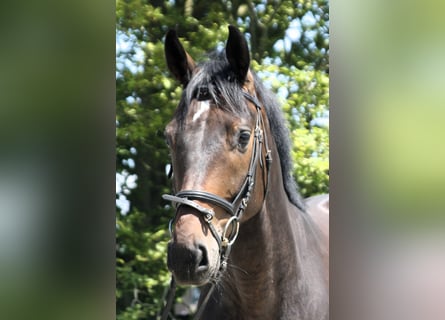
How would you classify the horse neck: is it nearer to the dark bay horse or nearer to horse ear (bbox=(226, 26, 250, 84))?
the dark bay horse

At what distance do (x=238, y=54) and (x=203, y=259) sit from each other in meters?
0.68

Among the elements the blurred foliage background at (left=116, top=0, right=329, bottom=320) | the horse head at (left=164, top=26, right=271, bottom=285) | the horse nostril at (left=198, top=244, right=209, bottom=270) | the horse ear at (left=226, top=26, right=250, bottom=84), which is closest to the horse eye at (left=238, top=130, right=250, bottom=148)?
the horse head at (left=164, top=26, right=271, bottom=285)

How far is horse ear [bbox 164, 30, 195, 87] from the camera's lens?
173 cm

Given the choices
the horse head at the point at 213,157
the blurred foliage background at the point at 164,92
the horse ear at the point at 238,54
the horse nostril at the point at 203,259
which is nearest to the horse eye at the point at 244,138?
the horse head at the point at 213,157

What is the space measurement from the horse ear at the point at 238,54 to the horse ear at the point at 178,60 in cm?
15

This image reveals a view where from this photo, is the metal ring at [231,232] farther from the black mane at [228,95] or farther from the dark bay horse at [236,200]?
the black mane at [228,95]

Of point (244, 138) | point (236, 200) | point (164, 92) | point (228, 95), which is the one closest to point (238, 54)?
point (228, 95)

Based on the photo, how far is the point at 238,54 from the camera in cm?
169

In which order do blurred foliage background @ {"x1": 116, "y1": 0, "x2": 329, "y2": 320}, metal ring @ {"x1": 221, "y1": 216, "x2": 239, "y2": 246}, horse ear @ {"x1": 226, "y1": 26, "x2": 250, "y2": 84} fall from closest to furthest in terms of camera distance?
metal ring @ {"x1": 221, "y1": 216, "x2": 239, "y2": 246} < horse ear @ {"x1": 226, "y1": 26, "x2": 250, "y2": 84} < blurred foliage background @ {"x1": 116, "y1": 0, "x2": 329, "y2": 320}

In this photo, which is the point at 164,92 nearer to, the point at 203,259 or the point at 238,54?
the point at 238,54

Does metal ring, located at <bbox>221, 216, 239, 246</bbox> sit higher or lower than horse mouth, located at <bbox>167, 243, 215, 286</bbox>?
higher
